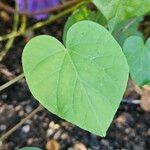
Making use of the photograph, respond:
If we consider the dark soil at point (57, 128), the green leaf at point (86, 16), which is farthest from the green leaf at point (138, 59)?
the dark soil at point (57, 128)

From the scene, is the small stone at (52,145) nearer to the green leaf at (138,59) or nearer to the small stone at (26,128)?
the small stone at (26,128)

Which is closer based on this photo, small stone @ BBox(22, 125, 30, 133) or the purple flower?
small stone @ BBox(22, 125, 30, 133)

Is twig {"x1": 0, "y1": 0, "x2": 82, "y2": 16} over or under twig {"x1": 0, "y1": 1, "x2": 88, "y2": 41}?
over

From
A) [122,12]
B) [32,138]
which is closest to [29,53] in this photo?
[122,12]

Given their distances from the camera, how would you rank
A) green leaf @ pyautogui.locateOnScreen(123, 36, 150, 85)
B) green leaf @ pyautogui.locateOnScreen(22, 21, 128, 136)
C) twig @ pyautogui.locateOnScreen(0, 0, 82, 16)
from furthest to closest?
twig @ pyautogui.locateOnScreen(0, 0, 82, 16)
green leaf @ pyautogui.locateOnScreen(123, 36, 150, 85)
green leaf @ pyautogui.locateOnScreen(22, 21, 128, 136)

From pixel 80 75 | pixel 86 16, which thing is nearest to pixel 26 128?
pixel 86 16

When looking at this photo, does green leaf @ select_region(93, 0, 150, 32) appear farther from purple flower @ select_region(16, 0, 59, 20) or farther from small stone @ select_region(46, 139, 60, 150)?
purple flower @ select_region(16, 0, 59, 20)

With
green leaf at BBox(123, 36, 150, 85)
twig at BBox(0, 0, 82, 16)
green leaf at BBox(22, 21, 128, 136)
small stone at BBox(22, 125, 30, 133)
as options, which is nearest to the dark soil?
small stone at BBox(22, 125, 30, 133)
